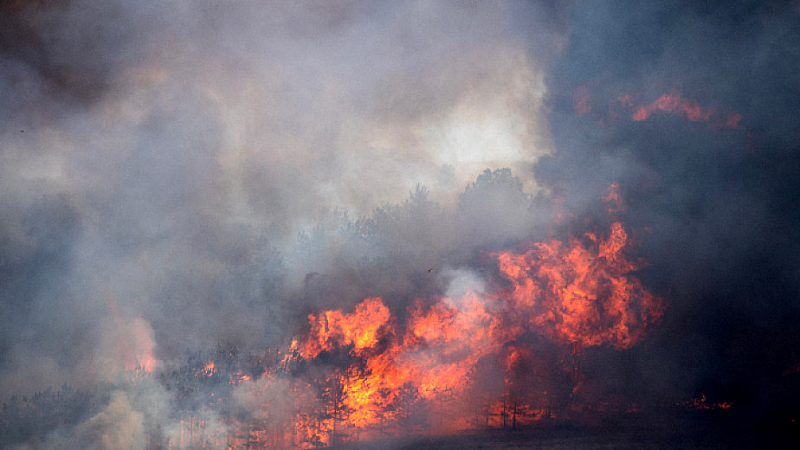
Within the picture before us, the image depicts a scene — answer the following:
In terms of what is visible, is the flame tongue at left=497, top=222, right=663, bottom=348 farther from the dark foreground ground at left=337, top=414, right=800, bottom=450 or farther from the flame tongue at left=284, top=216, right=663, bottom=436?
the dark foreground ground at left=337, top=414, right=800, bottom=450

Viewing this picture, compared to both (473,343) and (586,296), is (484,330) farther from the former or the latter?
(586,296)

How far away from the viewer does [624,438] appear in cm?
2072

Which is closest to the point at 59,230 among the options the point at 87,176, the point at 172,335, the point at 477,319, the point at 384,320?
the point at 87,176

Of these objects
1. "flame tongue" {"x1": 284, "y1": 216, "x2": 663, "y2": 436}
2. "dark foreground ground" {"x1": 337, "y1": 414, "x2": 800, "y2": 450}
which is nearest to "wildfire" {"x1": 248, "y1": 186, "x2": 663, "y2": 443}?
"flame tongue" {"x1": 284, "y1": 216, "x2": 663, "y2": 436}

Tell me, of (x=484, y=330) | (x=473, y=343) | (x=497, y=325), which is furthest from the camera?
(x=497, y=325)

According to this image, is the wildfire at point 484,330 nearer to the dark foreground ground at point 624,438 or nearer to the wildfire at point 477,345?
the wildfire at point 477,345

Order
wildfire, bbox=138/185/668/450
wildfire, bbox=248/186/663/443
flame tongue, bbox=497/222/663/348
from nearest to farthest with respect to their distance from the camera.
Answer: wildfire, bbox=138/185/668/450 → wildfire, bbox=248/186/663/443 → flame tongue, bbox=497/222/663/348

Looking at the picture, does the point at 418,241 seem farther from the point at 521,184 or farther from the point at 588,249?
the point at 588,249

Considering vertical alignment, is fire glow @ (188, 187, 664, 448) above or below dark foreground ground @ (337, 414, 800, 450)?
above

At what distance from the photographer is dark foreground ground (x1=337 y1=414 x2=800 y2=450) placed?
2006 centimetres

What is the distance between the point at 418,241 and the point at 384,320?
4971 millimetres

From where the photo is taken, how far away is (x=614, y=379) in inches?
908

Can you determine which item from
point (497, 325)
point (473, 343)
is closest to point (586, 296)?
point (497, 325)

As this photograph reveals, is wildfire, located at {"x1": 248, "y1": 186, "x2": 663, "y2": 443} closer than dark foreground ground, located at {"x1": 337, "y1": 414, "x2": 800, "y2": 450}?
No
